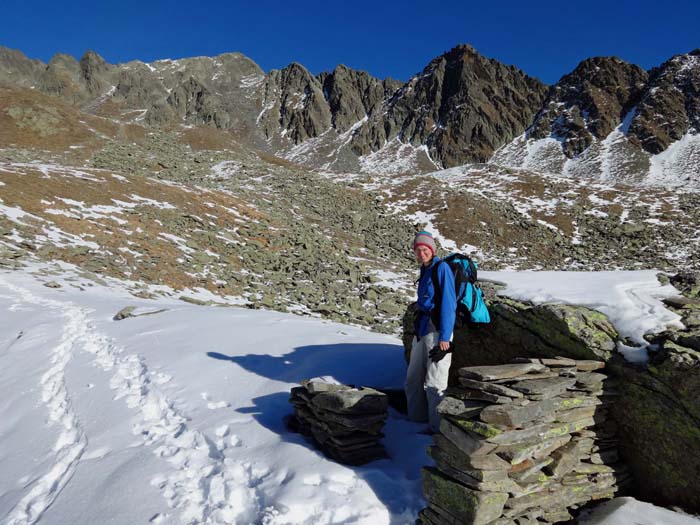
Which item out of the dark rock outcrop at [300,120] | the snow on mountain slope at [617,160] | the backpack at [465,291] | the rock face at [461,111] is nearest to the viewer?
the backpack at [465,291]

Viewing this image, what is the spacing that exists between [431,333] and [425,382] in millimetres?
751

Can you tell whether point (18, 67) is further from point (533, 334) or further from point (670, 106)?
point (670, 106)

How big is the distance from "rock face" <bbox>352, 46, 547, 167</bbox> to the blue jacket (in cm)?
16896

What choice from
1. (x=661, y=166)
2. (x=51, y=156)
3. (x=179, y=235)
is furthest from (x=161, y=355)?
(x=661, y=166)

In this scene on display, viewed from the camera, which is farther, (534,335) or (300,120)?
(300,120)

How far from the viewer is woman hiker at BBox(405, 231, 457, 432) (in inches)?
230

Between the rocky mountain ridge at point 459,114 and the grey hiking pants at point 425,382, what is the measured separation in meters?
147


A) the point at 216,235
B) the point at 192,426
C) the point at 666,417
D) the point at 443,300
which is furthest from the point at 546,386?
the point at 216,235

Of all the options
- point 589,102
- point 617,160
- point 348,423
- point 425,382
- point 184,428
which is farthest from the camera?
point 589,102

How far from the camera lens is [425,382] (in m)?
6.25

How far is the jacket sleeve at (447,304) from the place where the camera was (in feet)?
19.1

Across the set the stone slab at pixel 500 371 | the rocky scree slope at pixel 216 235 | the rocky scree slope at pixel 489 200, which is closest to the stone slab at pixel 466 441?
the stone slab at pixel 500 371

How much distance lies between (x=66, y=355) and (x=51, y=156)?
53659mm

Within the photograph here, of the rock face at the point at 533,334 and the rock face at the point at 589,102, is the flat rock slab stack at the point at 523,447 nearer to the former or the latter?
the rock face at the point at 533,334
